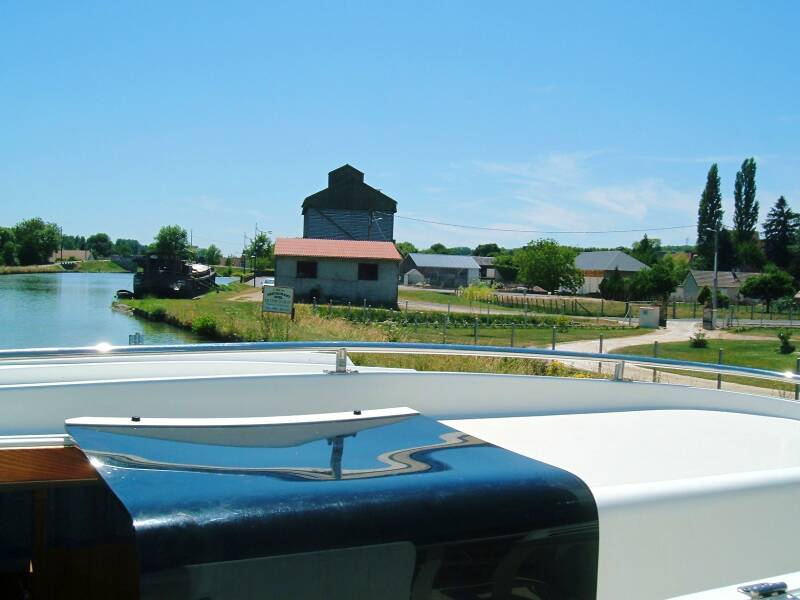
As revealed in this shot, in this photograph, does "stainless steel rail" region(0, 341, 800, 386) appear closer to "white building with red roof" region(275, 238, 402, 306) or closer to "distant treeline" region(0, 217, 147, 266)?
"white building with red roof" region(275, 238, 402, 306)

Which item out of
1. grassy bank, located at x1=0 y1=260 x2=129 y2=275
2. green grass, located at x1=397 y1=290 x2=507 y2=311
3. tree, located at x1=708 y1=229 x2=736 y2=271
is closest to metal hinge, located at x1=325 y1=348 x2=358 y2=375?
green grass, located at x1=397 y1=290 x2=507 y2=311

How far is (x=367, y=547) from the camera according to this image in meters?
1.97

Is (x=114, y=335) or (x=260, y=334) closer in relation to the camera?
(x=260, y=334)

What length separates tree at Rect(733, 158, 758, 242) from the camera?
99.2m

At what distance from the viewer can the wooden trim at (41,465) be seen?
250cm

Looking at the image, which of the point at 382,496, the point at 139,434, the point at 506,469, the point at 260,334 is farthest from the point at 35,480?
the point at 260,334

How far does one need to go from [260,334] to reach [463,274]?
253 ft

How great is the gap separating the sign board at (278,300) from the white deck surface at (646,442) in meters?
19.7

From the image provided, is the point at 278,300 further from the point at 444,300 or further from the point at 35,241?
the point at 35,241

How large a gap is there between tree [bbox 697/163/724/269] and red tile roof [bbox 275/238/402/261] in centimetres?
6926

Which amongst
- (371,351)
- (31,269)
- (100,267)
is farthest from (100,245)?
(371,351)

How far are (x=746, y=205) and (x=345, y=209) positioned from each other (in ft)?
219

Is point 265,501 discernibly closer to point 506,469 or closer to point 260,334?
point 506,469

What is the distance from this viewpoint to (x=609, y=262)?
311 feet
